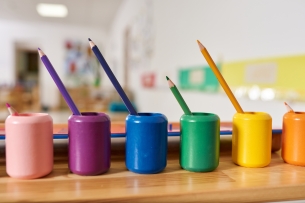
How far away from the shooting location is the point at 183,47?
168cm

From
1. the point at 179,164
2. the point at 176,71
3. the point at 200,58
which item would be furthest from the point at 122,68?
the point at 179,164

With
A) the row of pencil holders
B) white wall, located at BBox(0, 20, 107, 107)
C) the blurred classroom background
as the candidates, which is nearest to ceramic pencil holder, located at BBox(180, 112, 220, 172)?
the row of pencil holders

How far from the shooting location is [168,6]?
1958 mm

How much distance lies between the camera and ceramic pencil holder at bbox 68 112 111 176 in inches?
17.1

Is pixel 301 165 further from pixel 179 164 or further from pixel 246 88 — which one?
pixel 246 88

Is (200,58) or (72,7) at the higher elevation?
(72,7)

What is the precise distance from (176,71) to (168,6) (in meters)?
0.49

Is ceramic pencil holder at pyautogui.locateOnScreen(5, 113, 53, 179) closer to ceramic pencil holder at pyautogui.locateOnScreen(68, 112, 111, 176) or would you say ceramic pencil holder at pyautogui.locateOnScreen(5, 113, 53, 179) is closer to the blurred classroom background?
ceramic pencil holder at pyautogui.locateOnScreen(68, 112, 111, 176)

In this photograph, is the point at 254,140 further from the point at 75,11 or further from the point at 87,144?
the point at 75,11

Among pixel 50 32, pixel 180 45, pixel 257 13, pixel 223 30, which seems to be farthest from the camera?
pixel 50 32

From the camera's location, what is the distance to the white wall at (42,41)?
5141 millimetres

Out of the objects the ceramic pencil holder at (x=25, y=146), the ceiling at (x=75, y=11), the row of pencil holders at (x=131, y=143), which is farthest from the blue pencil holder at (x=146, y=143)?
the ceiling at (x=75, y=11)

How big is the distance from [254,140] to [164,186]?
19 cm

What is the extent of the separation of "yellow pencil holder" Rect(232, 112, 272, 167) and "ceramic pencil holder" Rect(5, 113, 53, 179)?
33cm
